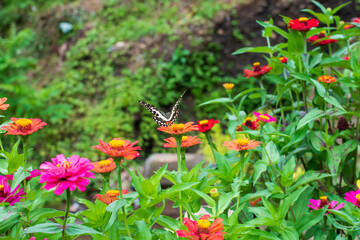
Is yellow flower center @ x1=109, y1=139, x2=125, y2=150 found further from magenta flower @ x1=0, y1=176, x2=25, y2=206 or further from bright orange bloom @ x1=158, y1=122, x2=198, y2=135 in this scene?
magenta flower @ x1=0, y1=176, x2=25, y2=206

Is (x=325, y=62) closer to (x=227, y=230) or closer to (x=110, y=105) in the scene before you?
(x=227, y=230)

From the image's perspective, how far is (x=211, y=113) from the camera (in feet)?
11.9

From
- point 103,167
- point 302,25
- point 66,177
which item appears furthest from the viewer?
point 302,25

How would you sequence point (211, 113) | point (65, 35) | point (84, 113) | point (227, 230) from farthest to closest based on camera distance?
point (65, 35), point (84, 113), point (211, 113), point (227, 230)

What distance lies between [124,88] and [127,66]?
343 mm

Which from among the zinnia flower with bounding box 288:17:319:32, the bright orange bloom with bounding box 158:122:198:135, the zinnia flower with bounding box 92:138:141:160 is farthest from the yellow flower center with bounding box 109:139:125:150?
the zinnia flower with bounding box 288:17:319:32

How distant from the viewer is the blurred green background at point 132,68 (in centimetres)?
361

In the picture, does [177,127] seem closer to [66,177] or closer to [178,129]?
[178,129]

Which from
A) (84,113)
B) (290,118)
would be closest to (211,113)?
(84,113)

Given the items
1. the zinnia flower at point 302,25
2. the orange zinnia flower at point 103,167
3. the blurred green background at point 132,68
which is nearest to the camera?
the orange zinnia flower at point 103,167

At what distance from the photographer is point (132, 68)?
4.01m

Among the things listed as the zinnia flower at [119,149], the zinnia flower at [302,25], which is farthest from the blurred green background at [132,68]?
the zinnia flower at [119,149]

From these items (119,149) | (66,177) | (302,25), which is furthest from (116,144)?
(302,25)

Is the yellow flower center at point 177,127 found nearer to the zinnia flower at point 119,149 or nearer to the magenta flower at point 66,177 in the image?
the zinnia flower at point 119,149
